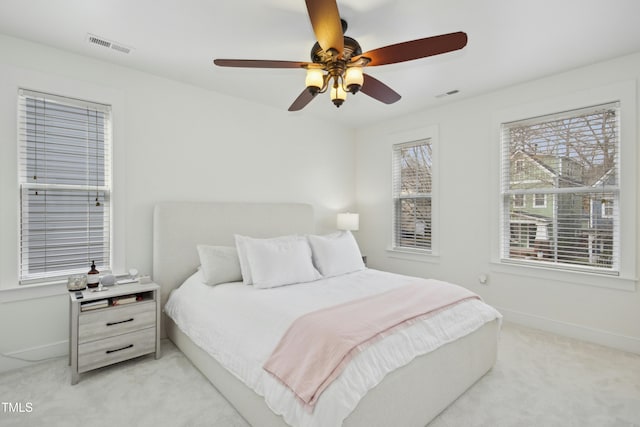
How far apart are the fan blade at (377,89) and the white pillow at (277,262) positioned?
1498mm

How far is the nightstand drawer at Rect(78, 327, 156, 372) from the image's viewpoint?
2340 millimetres

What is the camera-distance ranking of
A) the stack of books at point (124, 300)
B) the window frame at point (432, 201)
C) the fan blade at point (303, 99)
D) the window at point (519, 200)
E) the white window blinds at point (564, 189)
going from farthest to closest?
the window frame at point (432, 201) < the window at point (519, 200) < the white window blinds at point (564, 189) < the stack of books at point (124, 300) < the fan blade at point (303, 99)

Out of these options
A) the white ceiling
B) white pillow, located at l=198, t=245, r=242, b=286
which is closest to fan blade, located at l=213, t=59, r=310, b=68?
the white ceiling

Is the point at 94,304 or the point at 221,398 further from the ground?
the point at 94,304

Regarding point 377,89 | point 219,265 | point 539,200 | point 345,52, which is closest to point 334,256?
point 219,265

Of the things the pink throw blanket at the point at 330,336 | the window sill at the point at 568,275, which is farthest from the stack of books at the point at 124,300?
the window sill at the point at 568,275

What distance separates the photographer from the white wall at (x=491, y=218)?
286 cm

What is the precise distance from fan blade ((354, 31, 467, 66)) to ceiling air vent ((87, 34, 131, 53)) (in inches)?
81.8

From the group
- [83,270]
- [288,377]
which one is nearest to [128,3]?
[83,270]

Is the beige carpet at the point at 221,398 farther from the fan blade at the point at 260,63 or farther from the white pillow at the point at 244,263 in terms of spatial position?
the fan blade at the point at 260,63

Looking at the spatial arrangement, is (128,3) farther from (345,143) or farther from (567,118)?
(567,118)

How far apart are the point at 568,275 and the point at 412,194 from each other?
198cm

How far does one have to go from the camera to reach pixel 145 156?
311 cm

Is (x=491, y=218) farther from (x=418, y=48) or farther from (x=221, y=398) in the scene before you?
(x=221, y=398)
